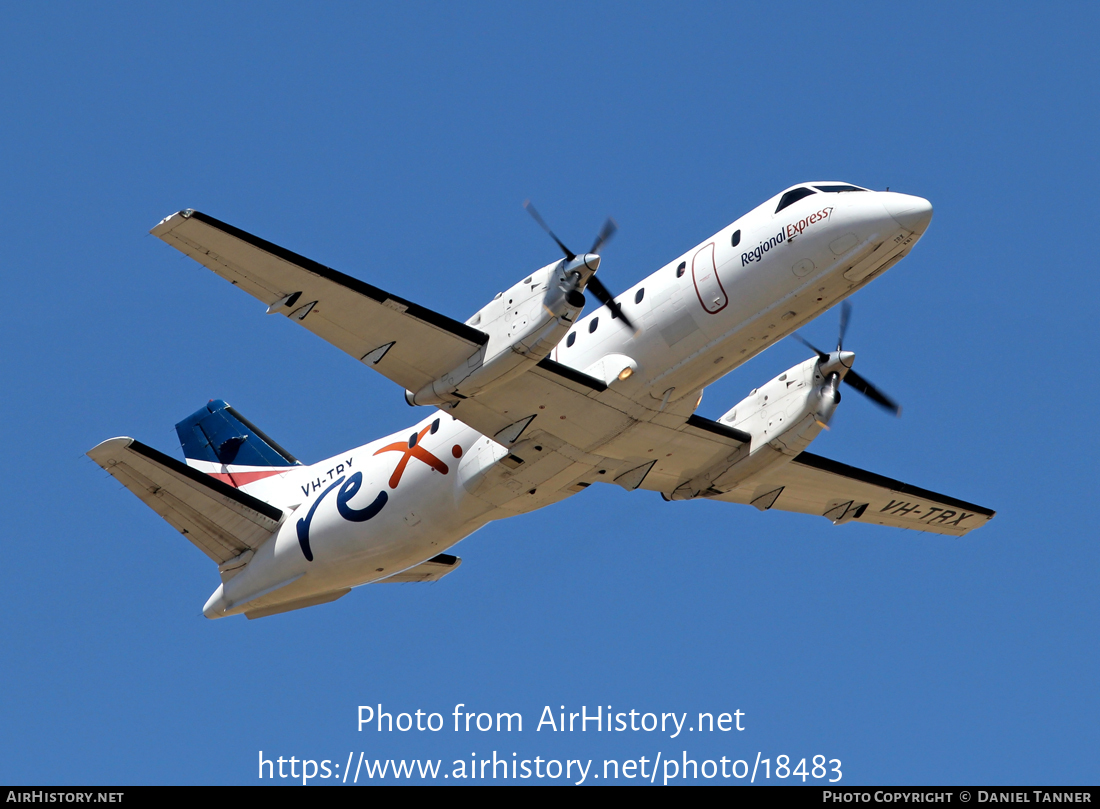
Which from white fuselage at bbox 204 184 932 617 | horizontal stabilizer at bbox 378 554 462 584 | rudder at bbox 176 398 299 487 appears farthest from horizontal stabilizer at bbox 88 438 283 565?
horizontal stabilizer at bbox 378 554 462 584

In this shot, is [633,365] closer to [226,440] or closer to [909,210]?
[909,210]

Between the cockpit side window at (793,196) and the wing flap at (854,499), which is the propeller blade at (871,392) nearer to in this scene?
the wing flap at (854,499)

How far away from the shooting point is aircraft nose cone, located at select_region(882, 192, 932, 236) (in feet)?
56.5

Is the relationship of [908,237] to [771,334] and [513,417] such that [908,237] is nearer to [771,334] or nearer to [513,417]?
[771,334]

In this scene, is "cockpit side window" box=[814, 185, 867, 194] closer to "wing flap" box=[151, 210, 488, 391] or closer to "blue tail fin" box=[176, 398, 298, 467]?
"wing flap" box=[151, 210, 488, 391]

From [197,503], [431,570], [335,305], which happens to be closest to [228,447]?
[197,503]

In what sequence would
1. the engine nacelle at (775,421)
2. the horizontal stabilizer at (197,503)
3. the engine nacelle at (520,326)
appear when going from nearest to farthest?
the engine nacelle at (520,326) → the engine nacelle at (775,421) → the horizontal stabilizer at (197,503)

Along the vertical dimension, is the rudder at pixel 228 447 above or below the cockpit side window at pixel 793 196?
below

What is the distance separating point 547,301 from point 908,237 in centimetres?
523

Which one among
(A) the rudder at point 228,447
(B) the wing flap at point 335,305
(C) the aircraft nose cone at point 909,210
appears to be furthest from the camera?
(A) the rudder at point 228,447

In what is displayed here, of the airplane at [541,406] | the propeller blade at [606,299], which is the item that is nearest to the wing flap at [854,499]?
the airplane at [541,406]

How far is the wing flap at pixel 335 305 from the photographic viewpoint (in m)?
16.4

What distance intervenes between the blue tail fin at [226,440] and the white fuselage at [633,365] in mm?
2169
